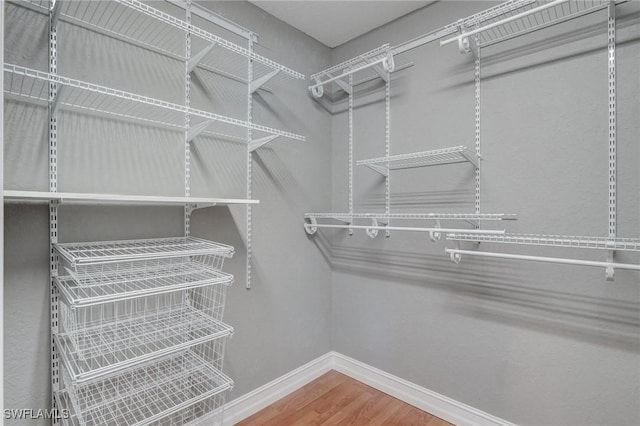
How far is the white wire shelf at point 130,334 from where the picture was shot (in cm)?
120

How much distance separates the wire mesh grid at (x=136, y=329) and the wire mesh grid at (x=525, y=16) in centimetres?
177

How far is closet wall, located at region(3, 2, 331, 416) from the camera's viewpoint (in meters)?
1.18

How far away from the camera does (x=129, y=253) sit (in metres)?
1.26

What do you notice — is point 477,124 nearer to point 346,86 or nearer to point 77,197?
point 346,86

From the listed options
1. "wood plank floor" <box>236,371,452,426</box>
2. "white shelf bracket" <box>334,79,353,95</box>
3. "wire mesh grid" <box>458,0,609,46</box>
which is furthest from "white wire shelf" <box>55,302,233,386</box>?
"wire mesh grid" <box>458,0,609,46</box>

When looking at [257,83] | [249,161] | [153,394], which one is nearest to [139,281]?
[153,394]

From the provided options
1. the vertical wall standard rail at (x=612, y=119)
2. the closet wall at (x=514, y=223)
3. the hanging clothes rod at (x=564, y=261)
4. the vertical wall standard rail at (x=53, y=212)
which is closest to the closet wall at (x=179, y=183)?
the vertical wall standard rail at (x=53, y=212)

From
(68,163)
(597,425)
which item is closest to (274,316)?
(68,163)

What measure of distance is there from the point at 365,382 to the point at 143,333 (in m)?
1.43

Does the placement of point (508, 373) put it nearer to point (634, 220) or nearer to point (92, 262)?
point (634, 220)

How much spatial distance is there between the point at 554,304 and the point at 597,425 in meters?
0.51

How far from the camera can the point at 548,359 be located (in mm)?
1505

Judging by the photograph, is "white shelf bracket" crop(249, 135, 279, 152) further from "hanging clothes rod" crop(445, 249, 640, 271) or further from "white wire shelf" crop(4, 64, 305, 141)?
"hanging clothes rod" crop(445, 249, 640, 271)

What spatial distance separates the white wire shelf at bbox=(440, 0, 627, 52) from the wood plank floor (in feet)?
6.37
